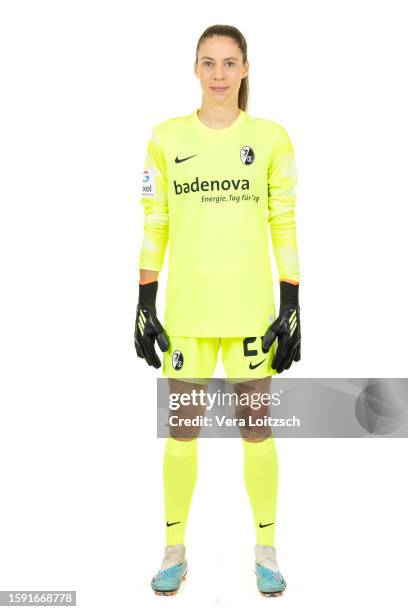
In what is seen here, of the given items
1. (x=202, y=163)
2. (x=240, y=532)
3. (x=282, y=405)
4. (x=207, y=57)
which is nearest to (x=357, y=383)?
(x=282, y=405)

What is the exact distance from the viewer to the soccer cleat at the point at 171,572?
4078 mm

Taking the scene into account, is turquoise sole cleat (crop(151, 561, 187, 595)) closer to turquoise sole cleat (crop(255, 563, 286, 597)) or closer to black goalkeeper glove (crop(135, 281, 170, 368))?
turquoise sole cleat (crop(255, 563, 286, 597))

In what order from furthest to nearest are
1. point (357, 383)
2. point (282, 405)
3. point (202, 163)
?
point (357, 383), point (282, 405), point (202, 163)

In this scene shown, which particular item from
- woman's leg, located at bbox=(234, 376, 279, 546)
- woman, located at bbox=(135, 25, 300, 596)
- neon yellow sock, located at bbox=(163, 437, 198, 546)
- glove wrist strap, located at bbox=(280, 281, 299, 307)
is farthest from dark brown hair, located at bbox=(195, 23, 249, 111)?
neon yellow sock, located at bbox=(163, 437, 198, 546)

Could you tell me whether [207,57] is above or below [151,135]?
above

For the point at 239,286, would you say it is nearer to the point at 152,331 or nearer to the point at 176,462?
the point at 152,331

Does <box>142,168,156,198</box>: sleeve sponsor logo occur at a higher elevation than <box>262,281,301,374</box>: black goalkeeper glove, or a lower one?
higher

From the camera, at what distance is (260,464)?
13.3 ft

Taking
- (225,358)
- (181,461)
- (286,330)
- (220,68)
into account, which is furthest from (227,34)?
(181,461)

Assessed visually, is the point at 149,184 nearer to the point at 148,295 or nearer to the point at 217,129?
the point at 217,129

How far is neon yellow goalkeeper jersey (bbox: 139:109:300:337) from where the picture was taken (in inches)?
155

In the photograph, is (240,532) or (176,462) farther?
(240,532)

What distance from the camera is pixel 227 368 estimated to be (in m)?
4.02

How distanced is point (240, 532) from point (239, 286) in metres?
1.49
